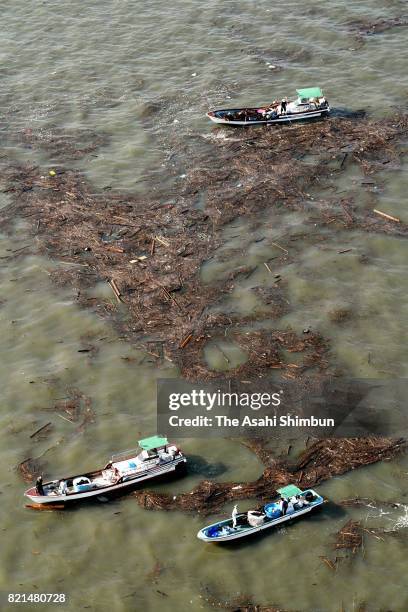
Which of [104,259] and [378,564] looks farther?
[104,259]

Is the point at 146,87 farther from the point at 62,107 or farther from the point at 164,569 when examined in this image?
the point at 164,569

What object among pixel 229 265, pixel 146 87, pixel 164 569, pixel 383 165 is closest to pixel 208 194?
pixel 229 265

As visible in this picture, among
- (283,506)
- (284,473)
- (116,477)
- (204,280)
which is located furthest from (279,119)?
(283,506)

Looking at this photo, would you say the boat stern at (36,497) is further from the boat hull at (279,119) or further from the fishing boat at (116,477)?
the boat hull at (279,119)

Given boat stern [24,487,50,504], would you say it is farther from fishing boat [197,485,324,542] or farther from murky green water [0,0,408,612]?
fishing boat [197,485,324,542]

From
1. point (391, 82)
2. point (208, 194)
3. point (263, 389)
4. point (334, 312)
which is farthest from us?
point (391, 82)

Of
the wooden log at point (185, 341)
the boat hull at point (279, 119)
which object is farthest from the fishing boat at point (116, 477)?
the boat hull at point (279, 119)

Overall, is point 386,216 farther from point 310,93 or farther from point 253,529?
point 253,529
